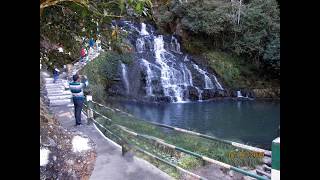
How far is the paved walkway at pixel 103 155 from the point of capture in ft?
7.42

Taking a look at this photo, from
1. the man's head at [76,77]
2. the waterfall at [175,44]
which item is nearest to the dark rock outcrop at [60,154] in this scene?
the man's head at [76,77]

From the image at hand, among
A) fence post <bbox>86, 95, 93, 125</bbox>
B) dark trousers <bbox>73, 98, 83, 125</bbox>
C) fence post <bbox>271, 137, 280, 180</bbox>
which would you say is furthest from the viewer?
fence post <bbox>86, 95, 93, 125</bbox>

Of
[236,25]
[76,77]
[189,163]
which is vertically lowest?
[189,163]

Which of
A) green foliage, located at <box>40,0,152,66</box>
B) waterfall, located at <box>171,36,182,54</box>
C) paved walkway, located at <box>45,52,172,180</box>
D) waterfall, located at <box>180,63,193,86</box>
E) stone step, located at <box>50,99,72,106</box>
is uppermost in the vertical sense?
waterfall, located at <box>171,36,182,54</box>

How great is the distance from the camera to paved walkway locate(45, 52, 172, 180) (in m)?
2.26

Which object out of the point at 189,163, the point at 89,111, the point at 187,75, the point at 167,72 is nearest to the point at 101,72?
the point at 89,111

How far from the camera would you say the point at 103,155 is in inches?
97.3

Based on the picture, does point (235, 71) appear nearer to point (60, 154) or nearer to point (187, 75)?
point (187, 75)

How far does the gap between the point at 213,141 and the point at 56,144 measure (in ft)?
4.93

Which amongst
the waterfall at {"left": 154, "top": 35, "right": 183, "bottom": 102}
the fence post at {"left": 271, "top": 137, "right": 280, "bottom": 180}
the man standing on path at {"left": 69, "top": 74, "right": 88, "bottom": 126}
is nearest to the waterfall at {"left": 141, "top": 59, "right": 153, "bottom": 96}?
the waterfall at {"left": 154, "top": 35, "right": 183, "bottom": 102}

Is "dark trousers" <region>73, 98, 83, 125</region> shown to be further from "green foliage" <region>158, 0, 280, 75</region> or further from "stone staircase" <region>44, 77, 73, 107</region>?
"green foliage" <region>158, 0, 280, 75</region>

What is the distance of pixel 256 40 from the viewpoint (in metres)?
4.03
